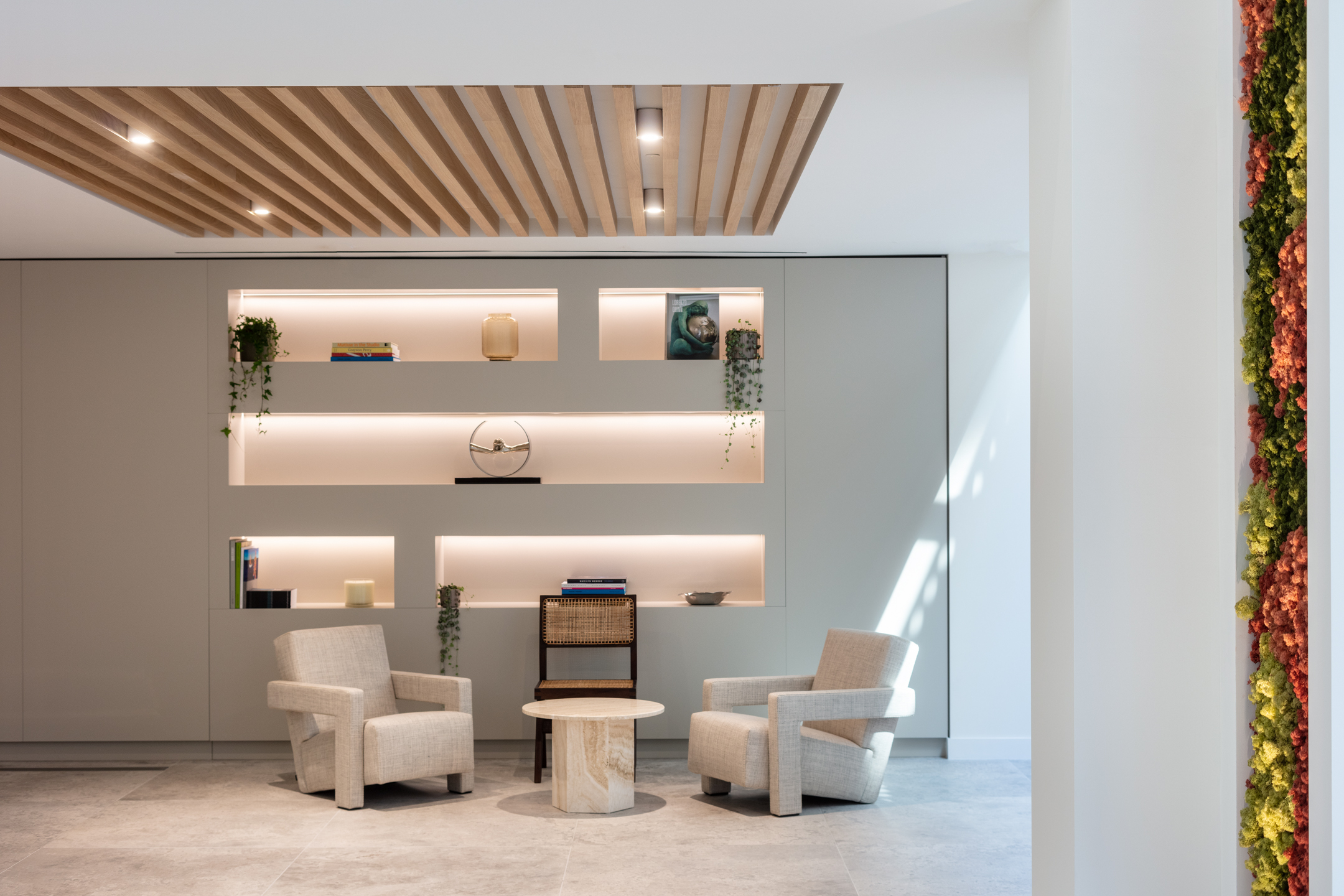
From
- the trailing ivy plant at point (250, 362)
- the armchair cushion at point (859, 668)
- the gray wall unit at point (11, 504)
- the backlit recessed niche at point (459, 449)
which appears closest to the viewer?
the armchair cushion at point (859, 668)

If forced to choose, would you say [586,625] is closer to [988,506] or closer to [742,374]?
[742,374]

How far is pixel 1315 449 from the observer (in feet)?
6.91

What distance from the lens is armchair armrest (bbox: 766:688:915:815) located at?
5.02 metres

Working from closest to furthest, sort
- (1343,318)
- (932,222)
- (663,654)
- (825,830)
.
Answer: (1343,318)
(825,830)
(932,222)
(663,654)

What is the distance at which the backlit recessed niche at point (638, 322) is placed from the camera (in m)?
6.67

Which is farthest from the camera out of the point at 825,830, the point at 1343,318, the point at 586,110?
the point at 825,830

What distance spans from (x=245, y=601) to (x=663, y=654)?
8.24 ft

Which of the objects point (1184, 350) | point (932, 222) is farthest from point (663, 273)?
point (1184, 350)

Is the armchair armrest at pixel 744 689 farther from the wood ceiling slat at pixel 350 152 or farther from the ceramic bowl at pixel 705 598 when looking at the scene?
the wood ceiling slat at pixel 350 152

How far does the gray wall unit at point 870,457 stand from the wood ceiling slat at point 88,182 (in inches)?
133

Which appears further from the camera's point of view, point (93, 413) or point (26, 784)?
point (93, 413)

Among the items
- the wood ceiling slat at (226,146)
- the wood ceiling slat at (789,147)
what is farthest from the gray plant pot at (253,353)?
the wood ceiling slat at (789,147)

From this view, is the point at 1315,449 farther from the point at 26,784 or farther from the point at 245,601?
the point at 26,784

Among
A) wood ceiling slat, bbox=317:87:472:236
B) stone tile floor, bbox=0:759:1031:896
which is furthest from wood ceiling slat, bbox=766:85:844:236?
stone tile floor, bbox=0:759:1031:896
